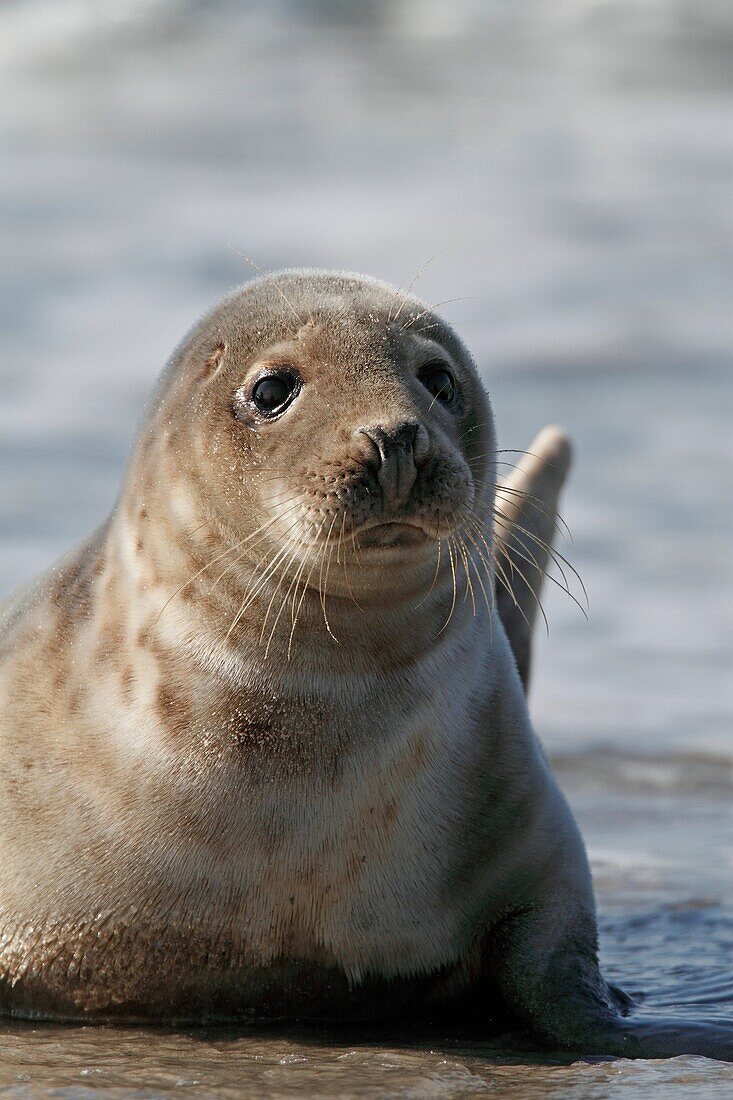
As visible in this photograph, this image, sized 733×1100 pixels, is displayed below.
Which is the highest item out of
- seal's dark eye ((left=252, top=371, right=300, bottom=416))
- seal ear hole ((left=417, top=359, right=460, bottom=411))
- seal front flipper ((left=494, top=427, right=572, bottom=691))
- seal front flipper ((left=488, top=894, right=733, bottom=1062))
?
seal front flipper ((left=494, top=427, right=572, bottom=691))

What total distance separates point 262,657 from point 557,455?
3.28 metres

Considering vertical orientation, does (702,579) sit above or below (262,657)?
above

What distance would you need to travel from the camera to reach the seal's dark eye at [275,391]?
12.9ft

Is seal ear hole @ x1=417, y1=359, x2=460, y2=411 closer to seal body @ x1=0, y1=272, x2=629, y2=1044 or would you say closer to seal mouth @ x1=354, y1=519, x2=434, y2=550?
seal body @ x1=0, y1=272, x2=629, y2=1044

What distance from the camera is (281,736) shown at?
3949 millimetres

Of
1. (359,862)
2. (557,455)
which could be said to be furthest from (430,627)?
(557,455)

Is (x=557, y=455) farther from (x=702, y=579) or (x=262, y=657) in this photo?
(x=702, y=579)

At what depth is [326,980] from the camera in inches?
160

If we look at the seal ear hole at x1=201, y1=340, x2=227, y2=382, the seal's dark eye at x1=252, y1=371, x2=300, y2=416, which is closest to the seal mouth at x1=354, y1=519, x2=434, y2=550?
the seal's dark eye at x1=252, y1=371, x2=300, y2=416

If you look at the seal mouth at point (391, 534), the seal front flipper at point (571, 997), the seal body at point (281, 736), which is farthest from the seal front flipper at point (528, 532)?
the seal mouth at point (391, 534)

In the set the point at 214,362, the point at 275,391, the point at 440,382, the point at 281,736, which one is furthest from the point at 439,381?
the point at 281,736

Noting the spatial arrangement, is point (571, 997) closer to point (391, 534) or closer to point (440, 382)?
point (391, 534)

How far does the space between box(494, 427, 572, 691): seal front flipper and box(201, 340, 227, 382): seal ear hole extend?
4.00ft

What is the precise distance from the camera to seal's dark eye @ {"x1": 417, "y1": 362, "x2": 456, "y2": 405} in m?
4.09
